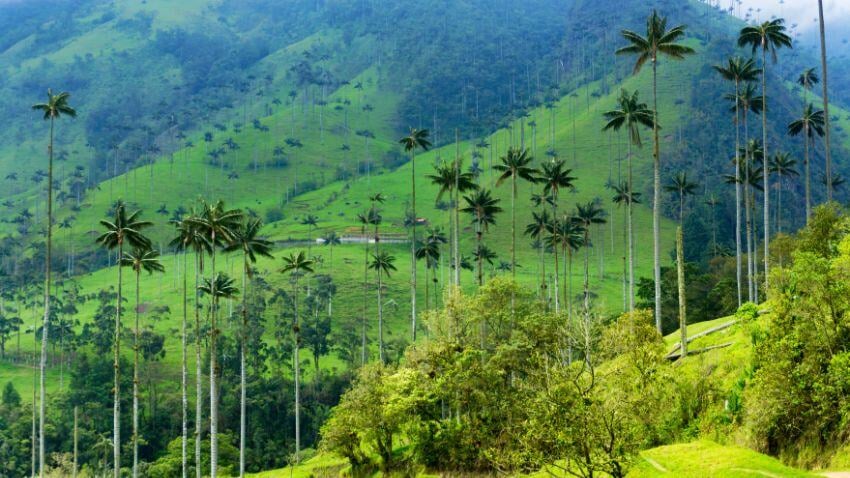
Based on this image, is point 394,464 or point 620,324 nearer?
point 620,324

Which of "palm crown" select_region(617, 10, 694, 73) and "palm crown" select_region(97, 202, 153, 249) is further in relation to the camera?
"palm crown" select_region(97, 202, 153, 249)

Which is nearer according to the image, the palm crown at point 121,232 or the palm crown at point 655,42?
the palm crown at point 655,42

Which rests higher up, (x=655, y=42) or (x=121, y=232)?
(x=655, y=42)

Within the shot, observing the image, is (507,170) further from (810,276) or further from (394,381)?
(810,276)

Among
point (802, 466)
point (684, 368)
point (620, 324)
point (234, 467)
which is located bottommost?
point (234, 467)

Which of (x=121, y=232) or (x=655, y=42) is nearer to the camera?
(x=655, y=42)

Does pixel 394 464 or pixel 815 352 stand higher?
pixel 815 352

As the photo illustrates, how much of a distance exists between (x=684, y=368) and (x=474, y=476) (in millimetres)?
23340

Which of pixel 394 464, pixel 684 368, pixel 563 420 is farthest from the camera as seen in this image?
pixel 394 464

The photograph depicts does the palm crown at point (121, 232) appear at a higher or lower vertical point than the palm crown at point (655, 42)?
lower

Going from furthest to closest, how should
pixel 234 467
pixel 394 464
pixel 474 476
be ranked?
pixel 234 467
pixel 394 464
pixel 474 476

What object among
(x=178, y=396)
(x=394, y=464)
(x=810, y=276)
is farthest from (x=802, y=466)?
(x=178, y=396)

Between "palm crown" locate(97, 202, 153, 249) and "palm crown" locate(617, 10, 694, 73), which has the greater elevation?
"palm crown" locate(617, 10, 694, 73)

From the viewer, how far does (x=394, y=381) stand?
75.3 meters
